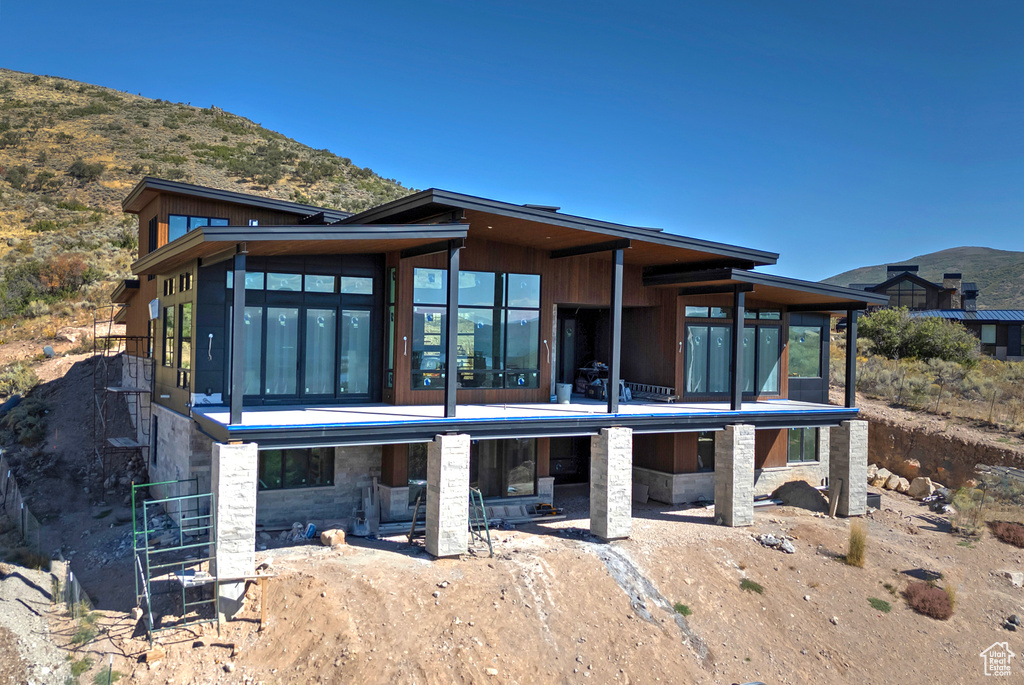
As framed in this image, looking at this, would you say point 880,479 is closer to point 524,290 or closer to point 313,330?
point 524,290

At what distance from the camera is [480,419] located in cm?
1141

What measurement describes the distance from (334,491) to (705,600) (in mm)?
7030

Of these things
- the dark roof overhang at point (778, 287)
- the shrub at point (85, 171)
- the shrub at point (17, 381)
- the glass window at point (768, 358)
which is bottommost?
the shrub at point (17, 381)

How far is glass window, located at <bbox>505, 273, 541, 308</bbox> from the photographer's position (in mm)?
14078

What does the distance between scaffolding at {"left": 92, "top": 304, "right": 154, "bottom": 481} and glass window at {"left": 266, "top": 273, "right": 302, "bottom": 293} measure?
439 cm

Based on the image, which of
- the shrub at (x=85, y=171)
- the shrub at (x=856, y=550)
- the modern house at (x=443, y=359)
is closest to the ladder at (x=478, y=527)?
the modern house at (x=443, y=359)

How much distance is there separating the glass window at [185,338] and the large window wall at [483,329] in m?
4.08

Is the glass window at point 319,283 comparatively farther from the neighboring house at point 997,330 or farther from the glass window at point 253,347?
the neighboring house at point 997,330

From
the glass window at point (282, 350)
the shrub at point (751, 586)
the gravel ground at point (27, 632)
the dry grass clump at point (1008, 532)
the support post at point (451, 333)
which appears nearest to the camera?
the gravel ground at point (27, 632)

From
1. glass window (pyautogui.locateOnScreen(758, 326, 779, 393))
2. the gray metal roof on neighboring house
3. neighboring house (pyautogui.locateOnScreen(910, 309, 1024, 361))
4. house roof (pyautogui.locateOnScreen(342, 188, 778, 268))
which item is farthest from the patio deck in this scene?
neighboring house (pyautogui.locateOnScreen(910, 309, 1024, 361))

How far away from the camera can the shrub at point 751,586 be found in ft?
38.1

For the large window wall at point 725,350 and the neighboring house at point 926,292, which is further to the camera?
the neighboring house at point 926,292

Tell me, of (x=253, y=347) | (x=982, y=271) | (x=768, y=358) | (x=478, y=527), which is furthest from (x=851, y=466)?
(x=982, y=271)

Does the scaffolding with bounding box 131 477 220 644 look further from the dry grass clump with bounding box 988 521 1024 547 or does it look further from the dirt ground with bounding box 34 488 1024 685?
the dry grass clump with bounding box 988 521 1024 547
